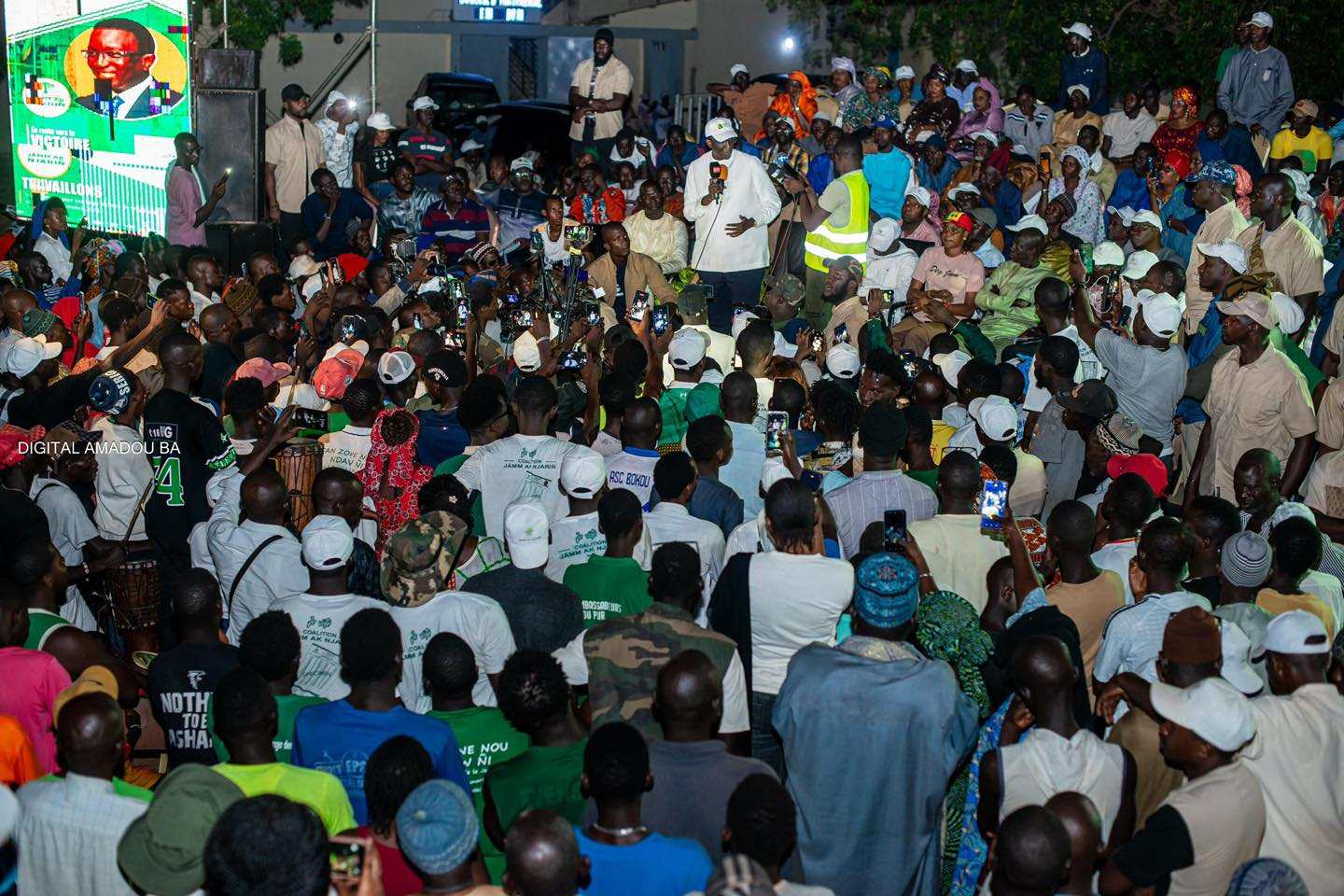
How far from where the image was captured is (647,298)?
30.8 ft

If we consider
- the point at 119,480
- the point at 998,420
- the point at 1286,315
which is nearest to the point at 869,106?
the point at 1286,315

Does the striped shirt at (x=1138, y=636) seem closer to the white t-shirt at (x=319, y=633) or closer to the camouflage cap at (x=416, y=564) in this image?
the camouflage cap at (x=416, y=564)

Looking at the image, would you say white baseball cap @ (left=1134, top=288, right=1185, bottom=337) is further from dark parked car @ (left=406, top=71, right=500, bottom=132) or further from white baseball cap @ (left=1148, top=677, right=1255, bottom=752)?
dark parked car @ (left=406, top=71, right=500, bottom=132)

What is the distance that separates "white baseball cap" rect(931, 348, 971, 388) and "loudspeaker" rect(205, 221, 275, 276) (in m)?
7.66

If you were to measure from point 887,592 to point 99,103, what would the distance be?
12065 millimetres

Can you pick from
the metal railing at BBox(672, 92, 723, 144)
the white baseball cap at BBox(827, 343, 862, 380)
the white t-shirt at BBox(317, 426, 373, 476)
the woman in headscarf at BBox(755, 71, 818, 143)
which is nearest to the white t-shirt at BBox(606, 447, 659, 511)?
the white t-shirt at BBox(317, 426, 373, 476)

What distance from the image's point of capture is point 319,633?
536 cm

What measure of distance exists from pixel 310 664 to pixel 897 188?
326 inches

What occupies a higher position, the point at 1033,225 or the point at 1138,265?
the point at 1033,225

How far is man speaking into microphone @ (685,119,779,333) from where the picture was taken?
11836mm

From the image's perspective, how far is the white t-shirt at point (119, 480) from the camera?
6.92 m

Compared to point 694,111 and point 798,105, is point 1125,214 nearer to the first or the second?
point 798,105

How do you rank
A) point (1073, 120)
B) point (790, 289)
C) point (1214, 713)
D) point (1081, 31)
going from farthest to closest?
point (1081, 31) < point (1073, 120) < point (790, 289) < point (1214, 713)

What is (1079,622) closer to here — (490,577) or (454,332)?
(490,577)
